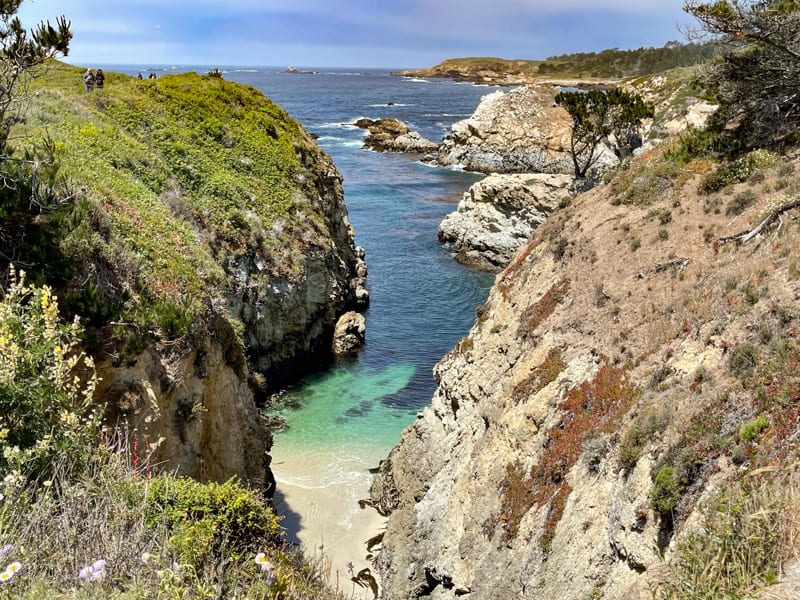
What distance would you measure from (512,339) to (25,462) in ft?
51.5

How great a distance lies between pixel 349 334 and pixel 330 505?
45.2 ft

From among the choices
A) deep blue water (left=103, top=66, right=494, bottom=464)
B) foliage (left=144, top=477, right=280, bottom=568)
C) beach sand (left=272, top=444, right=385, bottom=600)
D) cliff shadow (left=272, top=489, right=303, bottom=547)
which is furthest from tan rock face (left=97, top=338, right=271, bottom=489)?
deep blue water (left=103, top=66, right=494, bottom=464)

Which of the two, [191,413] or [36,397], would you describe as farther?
[191,413]

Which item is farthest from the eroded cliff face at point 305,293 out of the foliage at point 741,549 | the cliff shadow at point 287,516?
the foliage at point 741,549

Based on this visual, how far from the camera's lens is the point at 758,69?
2256 centimetres

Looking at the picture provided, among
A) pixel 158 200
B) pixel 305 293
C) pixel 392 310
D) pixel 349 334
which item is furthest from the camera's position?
pixel 392 310

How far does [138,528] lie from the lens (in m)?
7.23

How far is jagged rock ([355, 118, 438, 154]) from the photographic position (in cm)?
9981

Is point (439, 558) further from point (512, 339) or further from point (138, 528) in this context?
point (138, 528)

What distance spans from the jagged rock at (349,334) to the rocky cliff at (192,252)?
1.76 feet

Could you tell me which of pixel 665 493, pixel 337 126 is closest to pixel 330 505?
pixel 665 493

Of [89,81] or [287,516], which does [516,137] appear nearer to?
[89,81]

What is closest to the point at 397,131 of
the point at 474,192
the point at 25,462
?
the point at 474,192

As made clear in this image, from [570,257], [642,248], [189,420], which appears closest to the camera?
[189,420]
